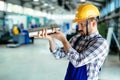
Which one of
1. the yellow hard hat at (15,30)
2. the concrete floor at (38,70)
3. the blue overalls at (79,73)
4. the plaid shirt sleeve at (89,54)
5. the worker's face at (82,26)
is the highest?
the worker's face at (82,26)

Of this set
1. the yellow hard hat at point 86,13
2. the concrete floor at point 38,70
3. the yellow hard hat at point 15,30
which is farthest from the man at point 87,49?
the yellow hard hat at point 15,30

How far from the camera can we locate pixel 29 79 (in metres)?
7.70

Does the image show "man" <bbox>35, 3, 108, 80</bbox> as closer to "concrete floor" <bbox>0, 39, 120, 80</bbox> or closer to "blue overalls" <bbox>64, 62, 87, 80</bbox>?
"blue overalls" <bbox>64, 62, 87, 80</bbox>

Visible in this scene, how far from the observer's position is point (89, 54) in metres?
1.93

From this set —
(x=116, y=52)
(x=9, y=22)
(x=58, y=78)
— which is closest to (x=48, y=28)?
(x=58, y=78)

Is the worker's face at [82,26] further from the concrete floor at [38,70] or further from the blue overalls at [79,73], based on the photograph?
the concrete floor at [38,70]

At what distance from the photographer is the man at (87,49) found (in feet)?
6.31

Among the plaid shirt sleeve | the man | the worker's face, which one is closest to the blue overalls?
the man

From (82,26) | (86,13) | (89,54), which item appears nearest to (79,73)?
(89,54)

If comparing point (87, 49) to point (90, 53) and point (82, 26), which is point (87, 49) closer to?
point (90, 53)

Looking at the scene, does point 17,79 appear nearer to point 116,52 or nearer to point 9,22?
point 116,52

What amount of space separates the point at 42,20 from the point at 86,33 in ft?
112

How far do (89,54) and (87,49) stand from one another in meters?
0.05

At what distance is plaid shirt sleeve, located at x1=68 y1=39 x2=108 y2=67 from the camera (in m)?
1.90
